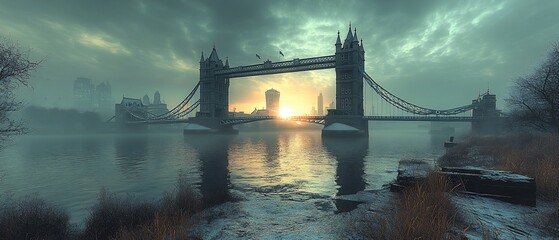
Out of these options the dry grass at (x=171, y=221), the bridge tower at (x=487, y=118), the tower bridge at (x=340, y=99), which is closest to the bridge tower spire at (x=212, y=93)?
the tower bridge at (x=340, y=99)

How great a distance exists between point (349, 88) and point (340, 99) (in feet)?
16.5

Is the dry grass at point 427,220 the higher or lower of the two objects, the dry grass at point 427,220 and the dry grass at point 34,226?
the higher

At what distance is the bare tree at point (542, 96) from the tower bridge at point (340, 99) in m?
55.5

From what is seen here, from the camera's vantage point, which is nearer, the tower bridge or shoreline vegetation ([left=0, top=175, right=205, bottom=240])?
shoreline vegetation ([left=0, top=175, right=205, bottom=240])

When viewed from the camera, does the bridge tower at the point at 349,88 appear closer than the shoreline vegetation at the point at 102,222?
No

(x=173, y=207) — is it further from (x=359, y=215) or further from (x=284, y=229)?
(x=359, y=215)

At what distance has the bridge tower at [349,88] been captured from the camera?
9012cm

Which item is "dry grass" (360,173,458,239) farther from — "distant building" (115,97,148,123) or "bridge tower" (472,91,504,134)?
"distant building" (115,97,148,123)

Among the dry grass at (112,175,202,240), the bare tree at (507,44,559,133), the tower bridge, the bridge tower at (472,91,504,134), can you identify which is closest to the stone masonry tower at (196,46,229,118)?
the tower bridge

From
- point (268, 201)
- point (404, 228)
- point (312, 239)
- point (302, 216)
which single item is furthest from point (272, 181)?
point (404, 228)

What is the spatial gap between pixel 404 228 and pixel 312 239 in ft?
8.43

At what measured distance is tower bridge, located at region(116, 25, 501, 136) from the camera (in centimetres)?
9056

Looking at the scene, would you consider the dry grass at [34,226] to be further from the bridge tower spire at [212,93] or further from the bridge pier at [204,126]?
the bridge tower spire at [212,93]

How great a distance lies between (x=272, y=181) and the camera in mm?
18828
